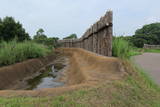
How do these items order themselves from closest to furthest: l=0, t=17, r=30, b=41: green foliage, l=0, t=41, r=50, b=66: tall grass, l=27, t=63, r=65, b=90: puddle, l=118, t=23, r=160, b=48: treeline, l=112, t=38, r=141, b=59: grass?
l=112, t=38, r=141, b=59: grass → l=27, t=63, r=65, b=90: puddle → l=0, t=41, r=50, b=66: tall grass → l=0, t=17, r=30, b=41: green foliage → l=118, t=23, r=160, b=48: treeline

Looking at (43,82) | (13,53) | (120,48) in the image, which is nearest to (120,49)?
(120,48)

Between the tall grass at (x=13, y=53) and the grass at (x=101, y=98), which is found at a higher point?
the tall grass at (x=13, y=53)

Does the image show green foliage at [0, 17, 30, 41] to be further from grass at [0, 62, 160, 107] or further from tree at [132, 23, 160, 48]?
tree at [132, 23, 160, 48]

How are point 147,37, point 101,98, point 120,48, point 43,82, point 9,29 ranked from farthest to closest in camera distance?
point 147,37 → point 9,29 → point 43,82 → point 120,48 → point 101,98

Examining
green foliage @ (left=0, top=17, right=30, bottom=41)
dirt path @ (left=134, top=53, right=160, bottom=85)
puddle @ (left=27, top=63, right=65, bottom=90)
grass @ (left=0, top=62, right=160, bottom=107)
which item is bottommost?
puddle @ (left=27, top=63, right=65, bottom=90)

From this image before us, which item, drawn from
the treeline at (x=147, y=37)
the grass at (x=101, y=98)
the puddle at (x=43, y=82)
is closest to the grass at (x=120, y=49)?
the grass at (x=101, y=98)

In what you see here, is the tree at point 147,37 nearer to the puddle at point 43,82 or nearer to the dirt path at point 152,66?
the dirt path at point 152,66

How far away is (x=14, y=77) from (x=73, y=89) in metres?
3.08

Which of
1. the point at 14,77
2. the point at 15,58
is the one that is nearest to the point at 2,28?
the point at 15,58

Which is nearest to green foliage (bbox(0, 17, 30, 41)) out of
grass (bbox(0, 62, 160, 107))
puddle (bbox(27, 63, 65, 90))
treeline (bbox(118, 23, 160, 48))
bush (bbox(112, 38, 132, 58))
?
puddle (bbox(27, 63, 65, 90))

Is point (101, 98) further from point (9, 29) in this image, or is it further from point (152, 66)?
point (9, 29)

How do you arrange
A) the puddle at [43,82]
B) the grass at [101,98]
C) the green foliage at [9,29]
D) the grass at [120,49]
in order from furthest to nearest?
the green foliage at [9,29] → the puddle at [43,82] → the grass at [120,49] → the grass at [101,98]

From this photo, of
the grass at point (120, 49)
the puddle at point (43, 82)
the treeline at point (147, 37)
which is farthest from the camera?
the treeline at point (147, 37)

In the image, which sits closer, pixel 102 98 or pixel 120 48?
pixel 102 98
